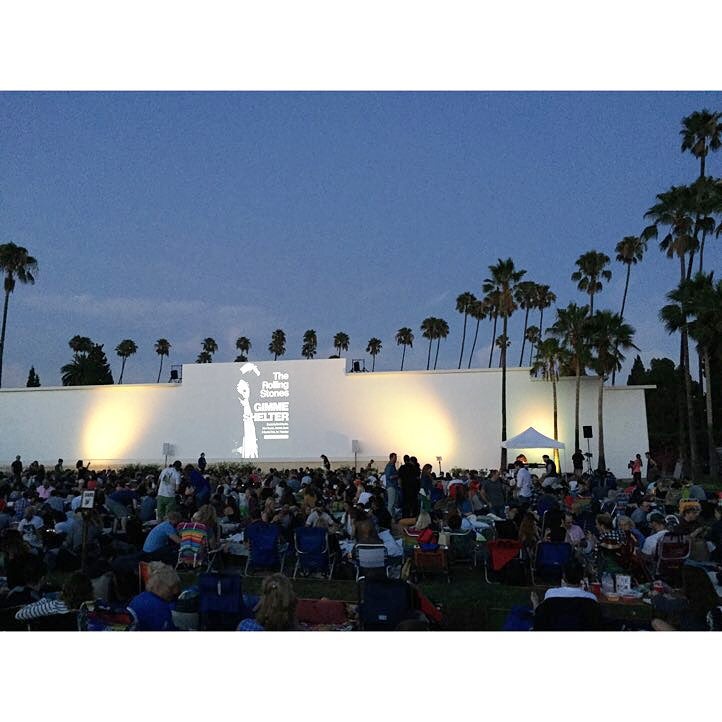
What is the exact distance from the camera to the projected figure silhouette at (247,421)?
28.5 meters

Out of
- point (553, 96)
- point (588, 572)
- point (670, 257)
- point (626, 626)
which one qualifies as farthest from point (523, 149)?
point (626, 626)

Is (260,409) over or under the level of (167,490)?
over

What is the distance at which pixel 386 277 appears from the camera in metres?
48.8

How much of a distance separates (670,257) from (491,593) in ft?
92.5

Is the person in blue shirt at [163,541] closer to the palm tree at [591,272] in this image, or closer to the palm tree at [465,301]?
the palm tree at [591,272]

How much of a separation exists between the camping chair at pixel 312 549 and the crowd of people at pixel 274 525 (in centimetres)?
35

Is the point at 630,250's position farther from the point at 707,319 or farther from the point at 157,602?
the point at 157,602

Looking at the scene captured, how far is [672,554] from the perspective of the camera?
26.4 feet

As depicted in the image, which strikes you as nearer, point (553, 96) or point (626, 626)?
point (626, 626)

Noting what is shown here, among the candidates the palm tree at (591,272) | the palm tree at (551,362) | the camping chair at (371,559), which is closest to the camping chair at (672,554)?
the camping chair at (371,559)

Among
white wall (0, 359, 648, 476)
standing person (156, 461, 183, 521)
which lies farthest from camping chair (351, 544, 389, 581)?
white wall (0, 359, 648, 476)

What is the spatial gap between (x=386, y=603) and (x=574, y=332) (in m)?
26.4

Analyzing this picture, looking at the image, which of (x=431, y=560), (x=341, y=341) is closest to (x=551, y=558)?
(x=431, y=560)
